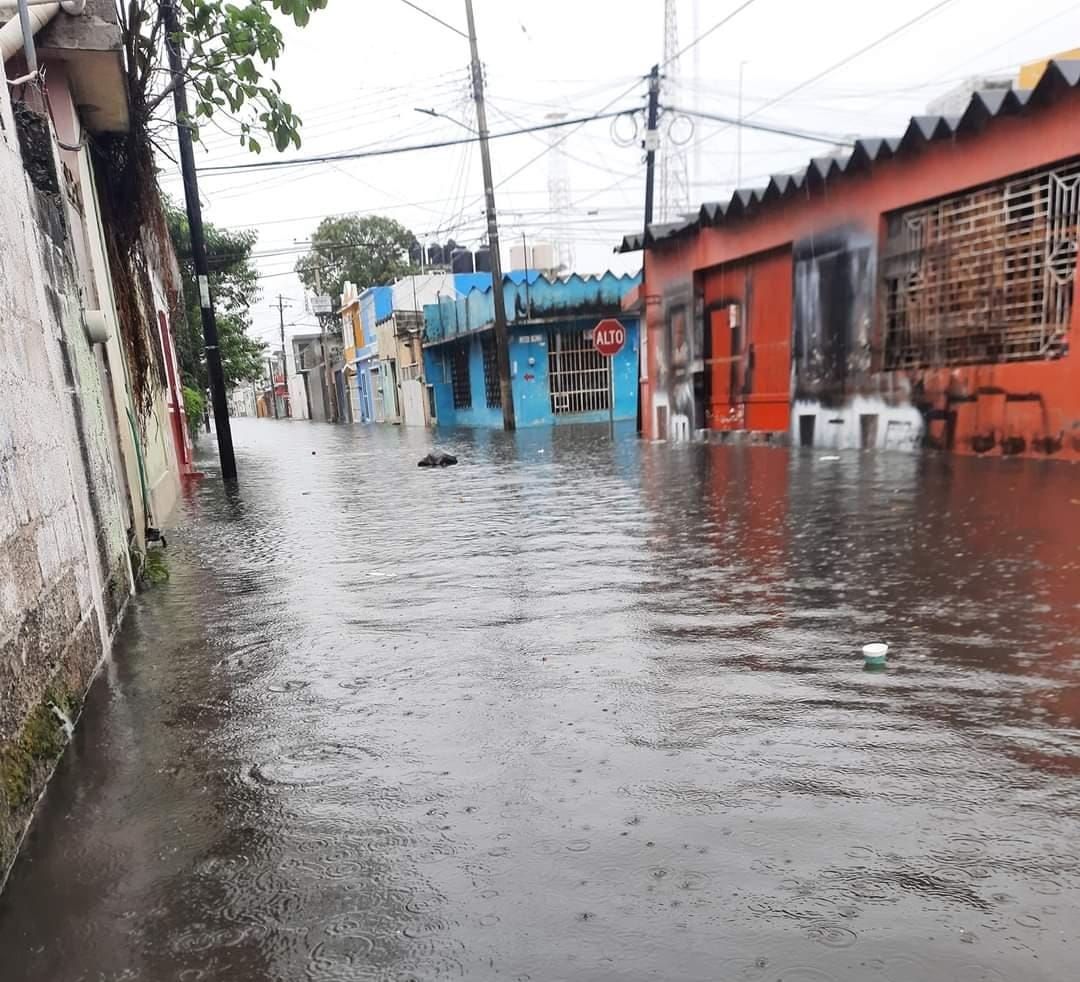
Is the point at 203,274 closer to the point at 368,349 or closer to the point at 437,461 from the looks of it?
the point at 437,461

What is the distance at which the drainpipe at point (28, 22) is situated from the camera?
4059 mm

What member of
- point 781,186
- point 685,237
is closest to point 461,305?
point 685,237

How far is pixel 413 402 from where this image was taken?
39.9 m

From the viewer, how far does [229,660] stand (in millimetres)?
4383

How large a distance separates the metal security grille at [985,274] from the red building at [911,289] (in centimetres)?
2

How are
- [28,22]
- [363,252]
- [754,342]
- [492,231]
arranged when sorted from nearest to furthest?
[28,22], [754,342], [492,231], [363,252]

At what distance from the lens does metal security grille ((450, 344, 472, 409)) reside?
33062mm

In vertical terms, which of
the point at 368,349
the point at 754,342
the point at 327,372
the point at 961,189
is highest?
the point at 961,189

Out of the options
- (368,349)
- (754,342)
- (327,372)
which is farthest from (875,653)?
(327,372)

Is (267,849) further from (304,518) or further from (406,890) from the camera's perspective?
(304,518)

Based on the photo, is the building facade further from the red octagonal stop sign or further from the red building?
the red octagonal stop sign

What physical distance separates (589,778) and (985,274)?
9.31m

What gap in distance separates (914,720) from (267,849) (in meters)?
2.41

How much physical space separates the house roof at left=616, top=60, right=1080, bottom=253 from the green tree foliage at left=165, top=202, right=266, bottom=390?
14.3 meters
